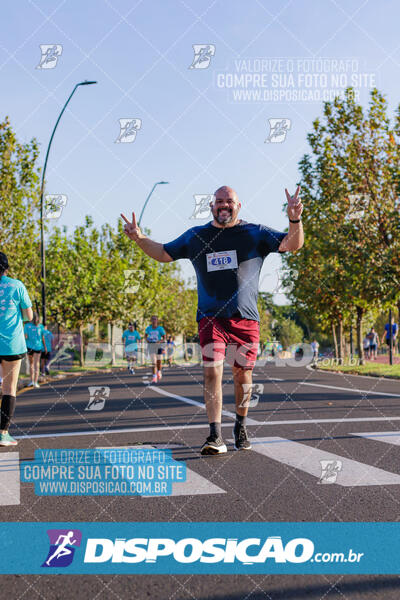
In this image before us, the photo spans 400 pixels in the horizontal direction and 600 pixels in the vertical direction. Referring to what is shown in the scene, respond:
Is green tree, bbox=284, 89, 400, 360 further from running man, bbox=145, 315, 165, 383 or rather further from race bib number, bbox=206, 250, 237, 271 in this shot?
race bib number, bbox=206, 250, 237, 271

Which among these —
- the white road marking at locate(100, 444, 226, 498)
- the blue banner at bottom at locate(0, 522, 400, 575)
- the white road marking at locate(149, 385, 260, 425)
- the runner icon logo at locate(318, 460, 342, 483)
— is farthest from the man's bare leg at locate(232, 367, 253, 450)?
the blue banner at bottom at locate(0, 522, 400, 575)

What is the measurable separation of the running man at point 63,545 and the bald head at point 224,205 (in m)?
2.88

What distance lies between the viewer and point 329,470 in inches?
190

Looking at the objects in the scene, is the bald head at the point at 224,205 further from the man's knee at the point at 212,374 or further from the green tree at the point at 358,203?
the green tree at the point at 358,203

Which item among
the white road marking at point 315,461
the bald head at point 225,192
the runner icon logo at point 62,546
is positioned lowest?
the white road marking at point 315,461

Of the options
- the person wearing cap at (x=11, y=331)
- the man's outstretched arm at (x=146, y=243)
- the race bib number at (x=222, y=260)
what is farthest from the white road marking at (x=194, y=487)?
the person wearing cap at (x=11, y=331)

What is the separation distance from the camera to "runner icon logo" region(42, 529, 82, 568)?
307cm

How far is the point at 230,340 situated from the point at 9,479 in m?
1.98

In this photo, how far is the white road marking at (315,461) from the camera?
451cm

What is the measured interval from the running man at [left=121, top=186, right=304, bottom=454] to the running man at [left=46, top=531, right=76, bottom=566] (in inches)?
86.8

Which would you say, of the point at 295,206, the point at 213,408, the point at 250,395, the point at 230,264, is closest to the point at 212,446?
the point at 213,408

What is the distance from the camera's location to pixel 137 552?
10.3 feet

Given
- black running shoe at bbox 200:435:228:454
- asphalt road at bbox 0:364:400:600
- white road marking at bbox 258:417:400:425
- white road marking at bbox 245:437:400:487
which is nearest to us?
asphalt road at bbox 0:364:400:600

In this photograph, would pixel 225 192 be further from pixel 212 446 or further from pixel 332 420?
pixel 332 420
